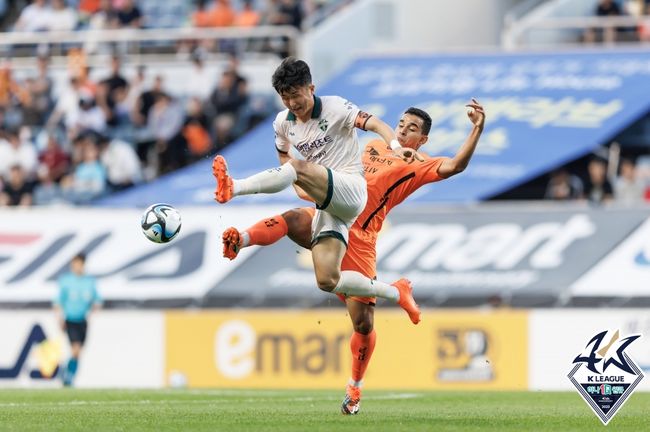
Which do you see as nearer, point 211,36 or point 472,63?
point 472,63

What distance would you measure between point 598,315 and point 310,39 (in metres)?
7.92

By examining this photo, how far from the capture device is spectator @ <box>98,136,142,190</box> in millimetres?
24812

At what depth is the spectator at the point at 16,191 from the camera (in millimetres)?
24531

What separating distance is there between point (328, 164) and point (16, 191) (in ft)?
40.5

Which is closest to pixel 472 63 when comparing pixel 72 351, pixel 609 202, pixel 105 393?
pixel 609 202

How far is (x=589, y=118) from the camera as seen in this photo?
23.1 metres

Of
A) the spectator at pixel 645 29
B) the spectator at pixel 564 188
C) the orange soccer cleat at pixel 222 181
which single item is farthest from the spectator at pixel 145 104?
the orange soccer cleat at pixel 222 181

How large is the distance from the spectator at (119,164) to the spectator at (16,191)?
1259mm

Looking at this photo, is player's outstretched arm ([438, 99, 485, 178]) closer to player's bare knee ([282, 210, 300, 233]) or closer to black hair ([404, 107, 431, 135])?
black hair ([404, 107, 431, 135])

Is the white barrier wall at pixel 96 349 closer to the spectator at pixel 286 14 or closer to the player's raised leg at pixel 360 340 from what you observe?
the spectator at pixel 286 14

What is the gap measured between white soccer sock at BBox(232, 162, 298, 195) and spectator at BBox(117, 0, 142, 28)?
1645 centimetres

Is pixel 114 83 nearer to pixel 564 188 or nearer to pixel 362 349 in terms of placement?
pixel 564 188

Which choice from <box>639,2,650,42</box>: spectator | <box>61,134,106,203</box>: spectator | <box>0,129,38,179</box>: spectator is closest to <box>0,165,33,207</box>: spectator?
<box>61,134,106,203</box>: spectator

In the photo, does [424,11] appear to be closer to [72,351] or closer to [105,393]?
[72,351]
